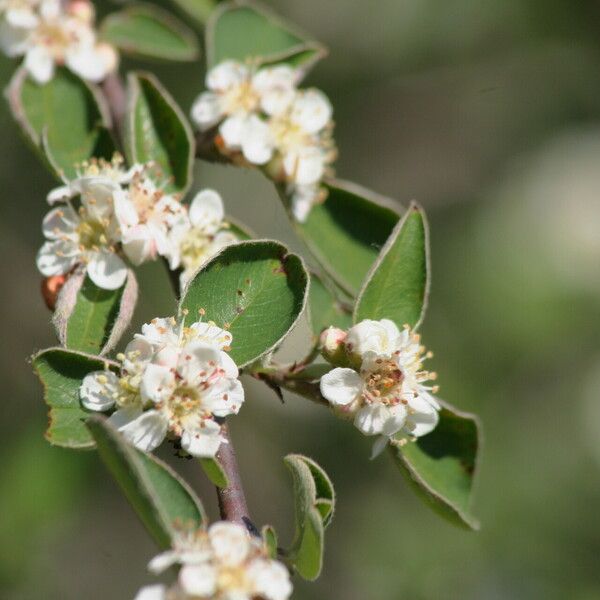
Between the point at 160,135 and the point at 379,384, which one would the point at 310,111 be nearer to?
the point at 160,135

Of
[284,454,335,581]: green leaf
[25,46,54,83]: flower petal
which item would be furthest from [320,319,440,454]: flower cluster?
[25,46,54,83]: flower petal

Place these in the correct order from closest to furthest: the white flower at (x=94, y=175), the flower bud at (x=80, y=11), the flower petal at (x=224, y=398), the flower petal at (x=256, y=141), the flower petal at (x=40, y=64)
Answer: the flower petal at (x=224, y=398) < the white flower at (x=94, y=175) < the flower petal at (x=256, y=141) < the flower petal at (x=40, y=64) < the flower bud at (x=80, y=11)

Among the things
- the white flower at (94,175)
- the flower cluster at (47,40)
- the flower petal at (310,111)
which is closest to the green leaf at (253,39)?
the flower petal at (310,111)

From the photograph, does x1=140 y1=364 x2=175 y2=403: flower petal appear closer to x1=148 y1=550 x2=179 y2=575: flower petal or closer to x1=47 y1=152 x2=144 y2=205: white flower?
x1=148 y1=550 x2=179 y2=575: flower petal

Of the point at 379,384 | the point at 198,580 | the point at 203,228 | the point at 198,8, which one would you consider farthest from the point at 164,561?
the point at 198,8

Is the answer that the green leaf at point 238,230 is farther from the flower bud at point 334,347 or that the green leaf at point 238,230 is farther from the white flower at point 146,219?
the flower bud at point 334,347

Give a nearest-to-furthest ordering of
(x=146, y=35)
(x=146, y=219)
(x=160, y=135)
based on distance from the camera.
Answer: (x=146, y=219)
(x=160, y=135)
(x=146, y=35)
